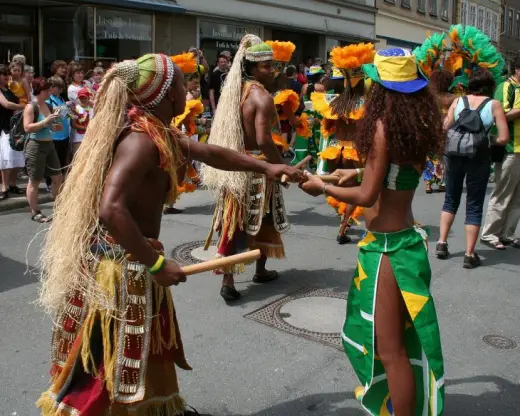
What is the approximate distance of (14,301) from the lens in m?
4.76

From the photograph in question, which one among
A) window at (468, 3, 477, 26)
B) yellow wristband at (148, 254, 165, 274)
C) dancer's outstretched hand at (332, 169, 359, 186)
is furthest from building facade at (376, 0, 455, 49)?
yellow wristband at (148, 254, 165, 274)

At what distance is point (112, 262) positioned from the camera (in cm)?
256

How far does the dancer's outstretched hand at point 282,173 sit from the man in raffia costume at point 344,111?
2.84 m

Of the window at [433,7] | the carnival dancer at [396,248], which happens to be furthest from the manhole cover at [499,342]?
the window at [433,7]

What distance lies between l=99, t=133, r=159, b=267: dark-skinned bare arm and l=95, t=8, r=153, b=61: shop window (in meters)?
12.4

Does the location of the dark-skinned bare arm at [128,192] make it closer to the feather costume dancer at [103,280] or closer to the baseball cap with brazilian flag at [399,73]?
the feather costume dancer at [103,280]

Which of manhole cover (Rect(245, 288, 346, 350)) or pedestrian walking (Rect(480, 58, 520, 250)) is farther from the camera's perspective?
pedestrian walking (Rect(480, 58, 520, 250))

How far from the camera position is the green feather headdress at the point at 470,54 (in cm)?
802

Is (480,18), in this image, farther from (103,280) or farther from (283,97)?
(103,280)

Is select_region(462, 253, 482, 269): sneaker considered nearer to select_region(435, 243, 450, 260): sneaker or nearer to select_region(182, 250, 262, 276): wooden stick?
select_region(435, 243, 450, 260): sneaker

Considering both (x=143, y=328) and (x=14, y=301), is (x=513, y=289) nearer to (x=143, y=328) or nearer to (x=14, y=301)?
(x=143, y=328)

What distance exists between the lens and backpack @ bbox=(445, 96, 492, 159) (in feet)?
18.3

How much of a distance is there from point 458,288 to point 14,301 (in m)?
3.57

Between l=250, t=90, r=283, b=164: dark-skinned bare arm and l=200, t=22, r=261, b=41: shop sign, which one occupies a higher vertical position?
l=200, t=22, r=261, b=41: shop sign
